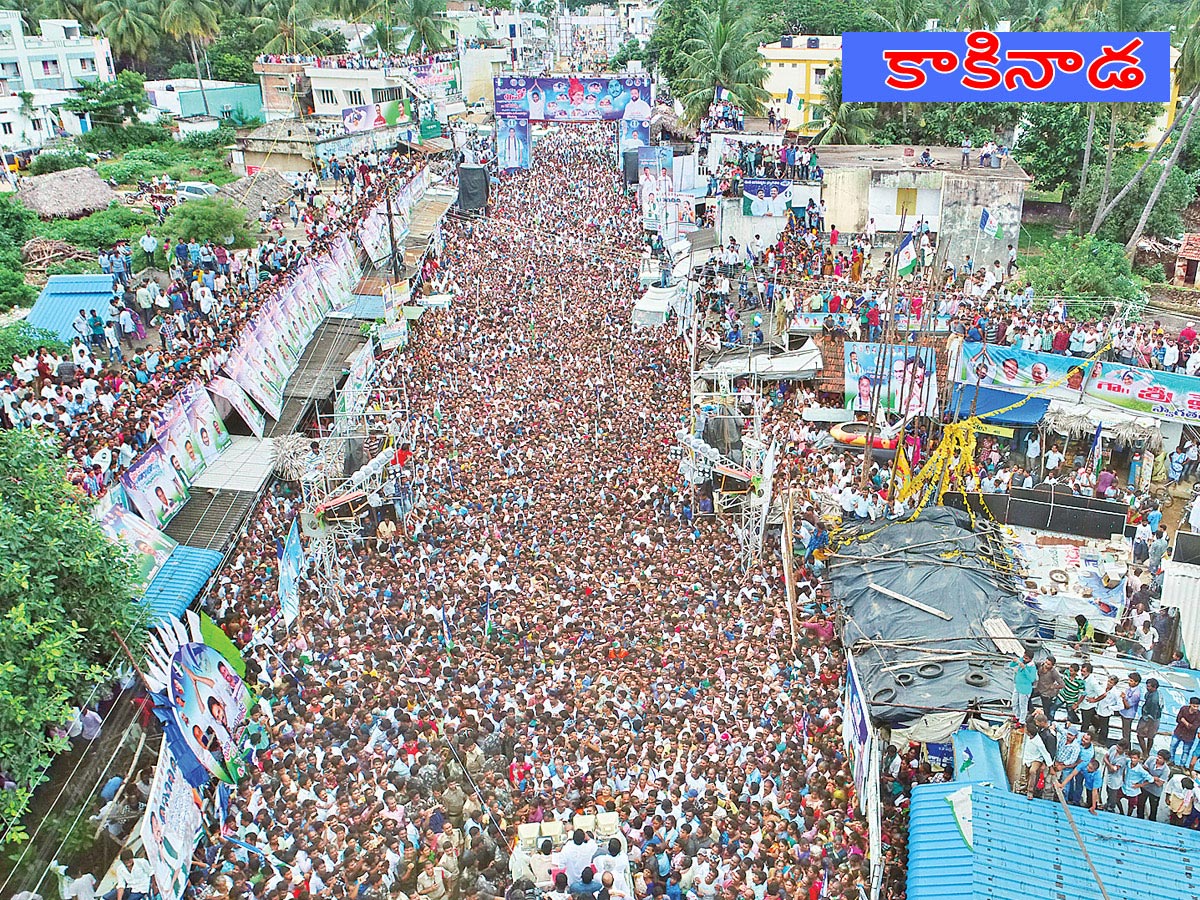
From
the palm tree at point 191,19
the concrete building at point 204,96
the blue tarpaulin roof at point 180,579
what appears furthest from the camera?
the concrete building at point 204,96

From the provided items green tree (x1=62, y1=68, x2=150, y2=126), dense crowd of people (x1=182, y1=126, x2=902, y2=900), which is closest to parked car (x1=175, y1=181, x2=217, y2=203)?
green tree (x1=62, y1=68, x2=150, y2=126)

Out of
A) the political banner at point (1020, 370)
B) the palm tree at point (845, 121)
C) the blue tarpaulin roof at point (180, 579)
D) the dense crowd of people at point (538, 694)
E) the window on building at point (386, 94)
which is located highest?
the window on building at point (386, 94)

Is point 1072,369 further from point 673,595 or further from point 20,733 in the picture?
point 20,733

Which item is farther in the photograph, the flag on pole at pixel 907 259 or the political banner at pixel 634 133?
the political banner at pixel 634 133

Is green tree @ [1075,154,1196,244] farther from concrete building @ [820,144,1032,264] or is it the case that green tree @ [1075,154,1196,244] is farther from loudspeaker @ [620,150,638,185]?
loudspeaker @ [620,150,638,185]

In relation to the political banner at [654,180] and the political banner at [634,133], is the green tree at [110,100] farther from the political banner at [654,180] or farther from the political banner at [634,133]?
the political banner at [654,180]

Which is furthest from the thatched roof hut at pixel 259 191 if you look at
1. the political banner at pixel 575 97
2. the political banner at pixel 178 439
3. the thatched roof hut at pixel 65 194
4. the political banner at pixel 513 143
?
the political banner at pixel 178 439

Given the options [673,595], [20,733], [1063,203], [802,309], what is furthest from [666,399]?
[1063,203]

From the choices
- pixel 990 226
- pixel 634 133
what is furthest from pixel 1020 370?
pixel 634 133
